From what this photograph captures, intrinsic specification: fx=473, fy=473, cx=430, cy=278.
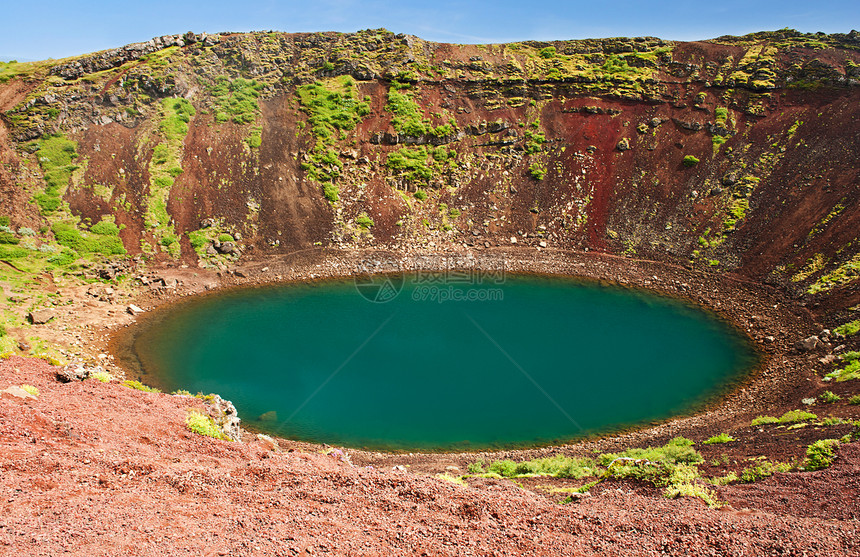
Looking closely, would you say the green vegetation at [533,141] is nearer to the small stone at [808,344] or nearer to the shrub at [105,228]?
the small stone at [808,344]

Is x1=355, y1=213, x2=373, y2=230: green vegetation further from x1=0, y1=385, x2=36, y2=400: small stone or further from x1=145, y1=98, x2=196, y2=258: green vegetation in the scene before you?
x1=0, y1=385, x2=36, y2=400: small stone

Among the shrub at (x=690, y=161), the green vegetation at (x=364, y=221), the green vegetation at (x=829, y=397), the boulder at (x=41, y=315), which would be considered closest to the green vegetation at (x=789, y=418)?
the green vegetation at (x=829, y=397)

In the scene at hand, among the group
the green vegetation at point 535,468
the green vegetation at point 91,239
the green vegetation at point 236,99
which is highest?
the green vegetation at point 236,99

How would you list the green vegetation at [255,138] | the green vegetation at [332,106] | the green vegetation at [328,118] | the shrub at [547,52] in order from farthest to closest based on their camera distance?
the shrub at [547,52], the green vegetation at [332,106], the green vegetation at [255,138], the green vegetation at [328,118]

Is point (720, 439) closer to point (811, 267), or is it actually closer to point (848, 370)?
point (848, 370)

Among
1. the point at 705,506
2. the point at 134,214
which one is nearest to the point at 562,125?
the point at 134,214

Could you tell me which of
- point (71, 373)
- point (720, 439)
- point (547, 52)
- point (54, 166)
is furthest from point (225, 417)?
point (547, 52)

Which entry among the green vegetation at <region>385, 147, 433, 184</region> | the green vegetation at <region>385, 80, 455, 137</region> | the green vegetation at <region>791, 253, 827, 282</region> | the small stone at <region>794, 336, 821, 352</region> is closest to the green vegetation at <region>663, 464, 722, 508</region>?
the small stone at <region>794, 336, 821, 352</region>

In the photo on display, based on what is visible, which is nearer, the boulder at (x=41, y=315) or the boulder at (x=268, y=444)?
the boulder at (x=268, y=444)
